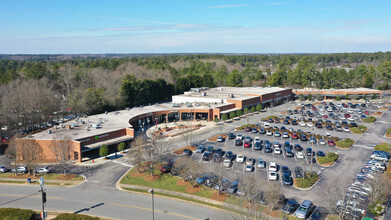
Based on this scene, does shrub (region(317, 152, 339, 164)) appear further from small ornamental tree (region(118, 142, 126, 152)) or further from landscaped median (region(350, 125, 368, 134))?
small ornamental tree (region(118, 142, 126, 152))

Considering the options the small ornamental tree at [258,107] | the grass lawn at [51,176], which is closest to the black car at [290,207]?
the grass lawn at [51,176]

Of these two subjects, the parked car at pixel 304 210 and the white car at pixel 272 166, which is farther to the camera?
the white car at pixel 272 166

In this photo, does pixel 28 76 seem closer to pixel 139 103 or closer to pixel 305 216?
pixel 139 103

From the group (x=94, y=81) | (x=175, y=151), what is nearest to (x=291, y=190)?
(x=175, y=151)

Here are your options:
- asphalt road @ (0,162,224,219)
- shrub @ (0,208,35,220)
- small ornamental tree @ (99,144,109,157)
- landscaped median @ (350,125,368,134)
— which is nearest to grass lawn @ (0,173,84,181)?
asphalt road @ (0,162,224,219)

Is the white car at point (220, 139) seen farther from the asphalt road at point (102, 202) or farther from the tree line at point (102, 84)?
the tree line at point (102, 84)

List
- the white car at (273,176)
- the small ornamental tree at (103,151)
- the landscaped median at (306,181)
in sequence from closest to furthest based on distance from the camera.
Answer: the landscaped median at (306,181)
the white car at (273,176)
the small ornamental tree at (103,151)
